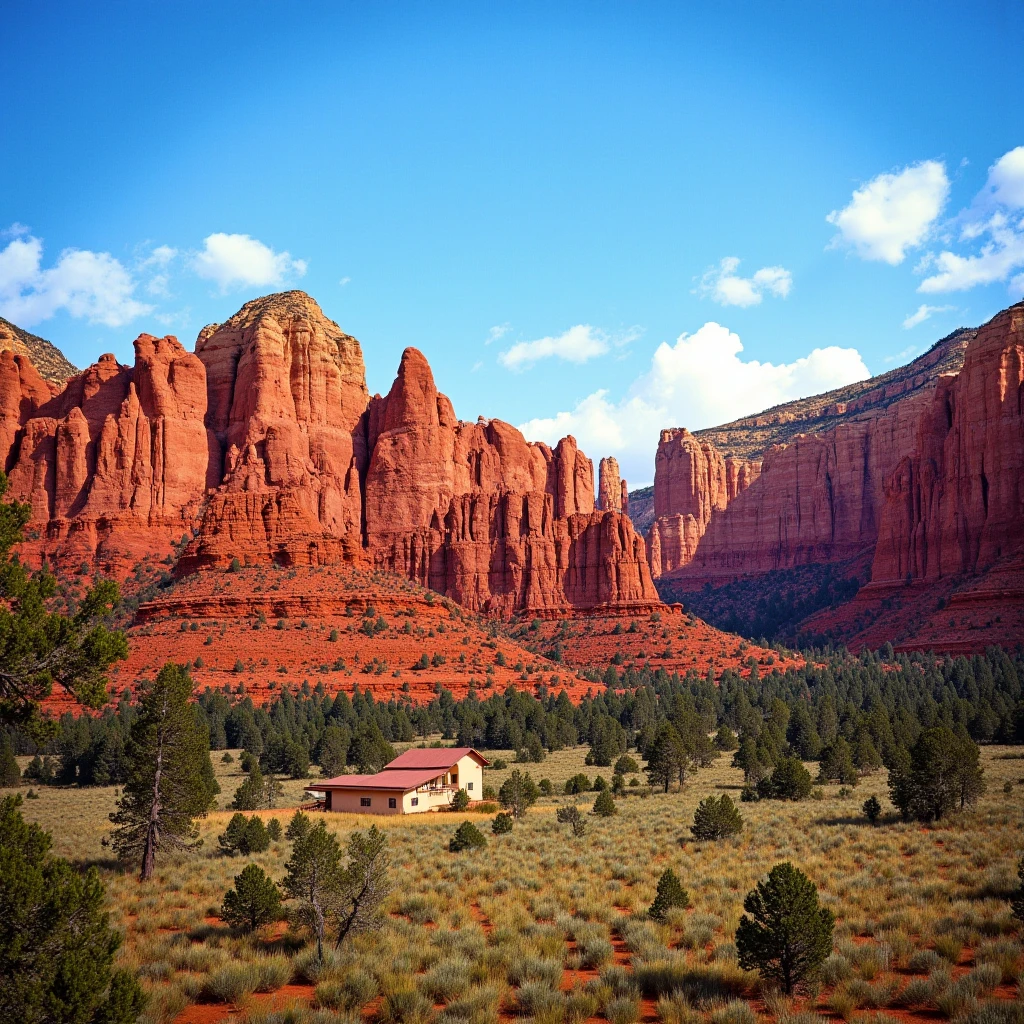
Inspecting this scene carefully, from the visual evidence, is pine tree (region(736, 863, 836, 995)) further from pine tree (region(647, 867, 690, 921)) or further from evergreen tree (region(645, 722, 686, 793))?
evergreen tree (region(645, 722, 686, 793))

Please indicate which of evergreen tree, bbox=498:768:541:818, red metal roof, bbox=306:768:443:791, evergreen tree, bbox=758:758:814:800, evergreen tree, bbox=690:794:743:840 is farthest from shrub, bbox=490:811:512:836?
evergreen tree, bbox=758:758:814:800

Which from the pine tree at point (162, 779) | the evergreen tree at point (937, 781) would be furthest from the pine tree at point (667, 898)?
the evergreen tree at point (937, 781)

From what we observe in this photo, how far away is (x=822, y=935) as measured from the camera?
1798cm

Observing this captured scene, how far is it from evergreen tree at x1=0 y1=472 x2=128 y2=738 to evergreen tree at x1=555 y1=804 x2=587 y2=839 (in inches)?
862

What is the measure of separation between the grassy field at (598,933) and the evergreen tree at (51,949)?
6.39ft

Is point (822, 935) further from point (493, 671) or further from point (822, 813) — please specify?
point (493, 671)

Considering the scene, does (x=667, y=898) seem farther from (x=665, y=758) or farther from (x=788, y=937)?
(x=665, y=758)

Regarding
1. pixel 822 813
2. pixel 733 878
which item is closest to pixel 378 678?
pixel 822 813

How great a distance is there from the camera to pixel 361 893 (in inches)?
825

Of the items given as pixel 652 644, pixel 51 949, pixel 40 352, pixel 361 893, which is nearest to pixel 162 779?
pixel 361 893

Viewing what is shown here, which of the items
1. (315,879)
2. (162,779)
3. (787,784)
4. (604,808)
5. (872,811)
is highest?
(162,779)

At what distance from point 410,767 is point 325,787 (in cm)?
496

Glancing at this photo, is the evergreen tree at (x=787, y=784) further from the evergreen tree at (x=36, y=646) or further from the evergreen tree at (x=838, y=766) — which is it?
the evergreen tree at (x=36, y=646)

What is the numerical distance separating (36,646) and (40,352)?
570 feet
